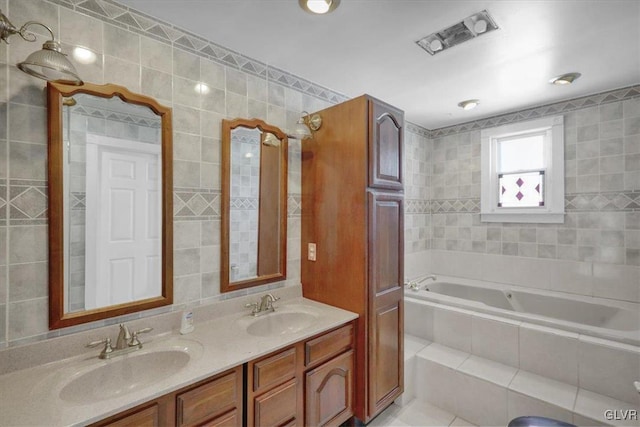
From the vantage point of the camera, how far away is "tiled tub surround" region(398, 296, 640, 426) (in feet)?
6.04

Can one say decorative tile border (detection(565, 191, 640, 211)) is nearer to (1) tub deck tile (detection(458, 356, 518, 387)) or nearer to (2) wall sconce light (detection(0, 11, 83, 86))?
(1) tub deck tile (detection(458, 356, 518, 387))

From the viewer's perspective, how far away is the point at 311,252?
2.19m

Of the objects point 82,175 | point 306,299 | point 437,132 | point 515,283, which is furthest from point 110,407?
point 437,132

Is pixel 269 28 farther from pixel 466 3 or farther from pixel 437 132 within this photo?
pixel 437 132

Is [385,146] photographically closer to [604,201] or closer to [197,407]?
[197,407]

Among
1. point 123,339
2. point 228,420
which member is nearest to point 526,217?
point 228,420

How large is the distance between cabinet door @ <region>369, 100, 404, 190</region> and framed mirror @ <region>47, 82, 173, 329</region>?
1.17m

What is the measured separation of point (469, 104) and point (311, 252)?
213 centimetres

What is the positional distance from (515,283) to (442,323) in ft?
3.93

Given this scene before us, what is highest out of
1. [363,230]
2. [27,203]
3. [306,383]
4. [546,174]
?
[546,174]

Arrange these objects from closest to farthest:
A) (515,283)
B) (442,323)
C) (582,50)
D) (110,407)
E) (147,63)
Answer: (110,407)
(147,63)
(582,50)
(442,323)
(515,283)

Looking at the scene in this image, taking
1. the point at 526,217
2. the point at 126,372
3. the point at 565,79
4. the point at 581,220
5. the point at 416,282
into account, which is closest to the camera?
the point at 126,372

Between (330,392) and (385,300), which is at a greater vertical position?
(385,300)

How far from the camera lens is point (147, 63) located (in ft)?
5.13
